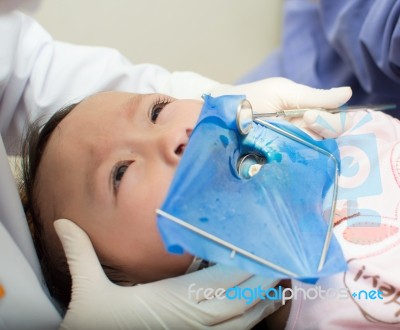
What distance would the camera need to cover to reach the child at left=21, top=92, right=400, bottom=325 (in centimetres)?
62

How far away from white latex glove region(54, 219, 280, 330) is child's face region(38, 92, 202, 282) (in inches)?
1.3

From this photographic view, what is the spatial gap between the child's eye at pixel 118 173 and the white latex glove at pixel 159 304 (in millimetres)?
107

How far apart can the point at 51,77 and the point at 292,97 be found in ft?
1.52

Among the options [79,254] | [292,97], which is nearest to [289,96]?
[292,97]

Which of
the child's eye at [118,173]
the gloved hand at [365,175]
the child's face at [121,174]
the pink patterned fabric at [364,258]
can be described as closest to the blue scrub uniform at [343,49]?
the gloved hand at [365,175]

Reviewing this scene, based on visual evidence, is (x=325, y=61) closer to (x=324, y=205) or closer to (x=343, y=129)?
(x=343, y=129)

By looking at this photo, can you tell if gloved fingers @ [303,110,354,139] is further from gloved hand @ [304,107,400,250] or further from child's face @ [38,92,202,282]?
child's face @ [38,92,202,282]

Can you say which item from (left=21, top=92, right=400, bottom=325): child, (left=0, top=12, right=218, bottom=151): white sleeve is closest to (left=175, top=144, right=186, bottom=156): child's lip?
(left=21, top=92, right=400, bottom=325): child

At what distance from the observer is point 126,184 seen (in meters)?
0.62

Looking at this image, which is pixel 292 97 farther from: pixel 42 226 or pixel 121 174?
pixel 42 226

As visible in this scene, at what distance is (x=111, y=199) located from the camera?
64 centimetres

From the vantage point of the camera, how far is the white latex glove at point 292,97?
2.54 feet

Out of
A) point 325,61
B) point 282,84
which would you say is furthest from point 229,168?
point 325,61

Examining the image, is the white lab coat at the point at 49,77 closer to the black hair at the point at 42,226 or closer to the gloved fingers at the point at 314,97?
the black hair at the point at 42,226
